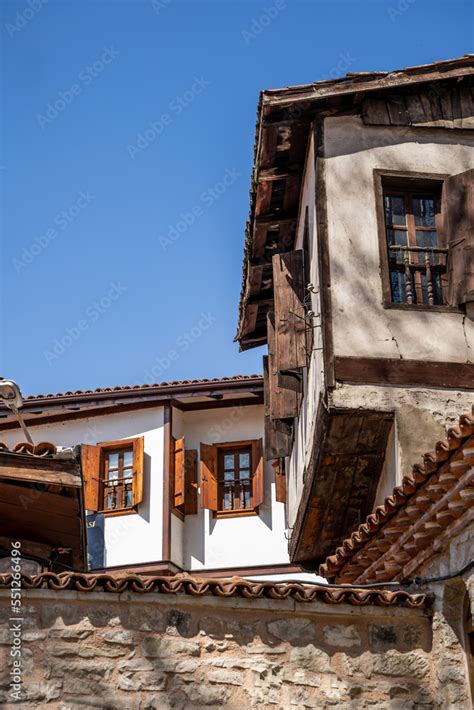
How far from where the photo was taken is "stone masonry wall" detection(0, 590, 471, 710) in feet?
21.3

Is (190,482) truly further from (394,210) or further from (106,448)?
(394,210)

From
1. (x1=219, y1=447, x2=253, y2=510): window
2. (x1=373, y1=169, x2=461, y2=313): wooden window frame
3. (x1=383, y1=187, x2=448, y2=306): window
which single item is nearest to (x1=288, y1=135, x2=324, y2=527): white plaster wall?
(x1=373, y1=169, x2=461, y2=313): wooden window frame

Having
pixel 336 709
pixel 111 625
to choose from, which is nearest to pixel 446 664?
pixel 336 709

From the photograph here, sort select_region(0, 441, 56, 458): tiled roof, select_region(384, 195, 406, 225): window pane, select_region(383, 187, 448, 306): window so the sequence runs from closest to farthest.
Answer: select_region(0, 441, 56, 458): tiled roof, select_region(383, 187, 448, 306): window, select_region(384, 195, 406, 225): window pane

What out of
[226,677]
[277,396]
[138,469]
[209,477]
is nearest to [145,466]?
[138,469]

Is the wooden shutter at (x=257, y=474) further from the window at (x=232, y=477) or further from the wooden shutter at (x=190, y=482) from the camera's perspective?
the wooden shutter at (x=190, y=482)

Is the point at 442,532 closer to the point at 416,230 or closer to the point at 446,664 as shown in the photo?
the point at 446,664

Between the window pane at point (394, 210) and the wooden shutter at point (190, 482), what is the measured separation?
8.31 metres

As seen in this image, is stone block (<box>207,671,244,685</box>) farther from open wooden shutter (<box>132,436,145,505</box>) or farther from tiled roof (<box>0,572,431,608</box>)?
open wooden shutter (<box>132,436,145,505</box>)

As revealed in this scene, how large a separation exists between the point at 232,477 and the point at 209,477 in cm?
47

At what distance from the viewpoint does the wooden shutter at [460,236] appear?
10062 mm

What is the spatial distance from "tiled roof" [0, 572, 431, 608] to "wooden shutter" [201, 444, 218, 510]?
10.7 meters

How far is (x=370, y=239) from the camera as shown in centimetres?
1032

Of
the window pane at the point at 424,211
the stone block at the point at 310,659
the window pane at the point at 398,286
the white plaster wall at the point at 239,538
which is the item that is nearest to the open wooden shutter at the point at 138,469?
the white plaster wall at the point at 239,538
